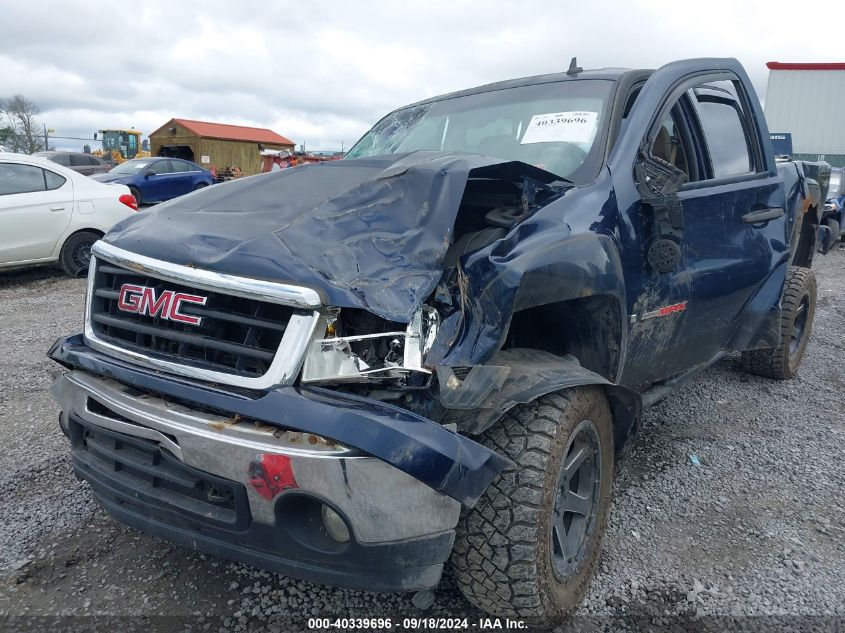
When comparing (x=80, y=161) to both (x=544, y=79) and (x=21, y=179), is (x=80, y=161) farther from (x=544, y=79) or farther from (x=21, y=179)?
(x=544, y=79)

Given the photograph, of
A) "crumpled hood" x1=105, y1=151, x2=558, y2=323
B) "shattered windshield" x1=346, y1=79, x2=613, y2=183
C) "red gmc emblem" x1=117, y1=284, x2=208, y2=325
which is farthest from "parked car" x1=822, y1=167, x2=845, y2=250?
"red gmc emblem" x1=117, y1=284, x2=208, y2=325

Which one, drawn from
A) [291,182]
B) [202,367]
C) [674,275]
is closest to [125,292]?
[202,367]

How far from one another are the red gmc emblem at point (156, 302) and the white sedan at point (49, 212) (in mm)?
5409

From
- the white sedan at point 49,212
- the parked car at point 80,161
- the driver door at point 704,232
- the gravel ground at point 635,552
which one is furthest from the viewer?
the parked car at point 80,161

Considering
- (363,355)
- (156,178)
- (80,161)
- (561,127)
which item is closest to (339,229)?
(363,355)

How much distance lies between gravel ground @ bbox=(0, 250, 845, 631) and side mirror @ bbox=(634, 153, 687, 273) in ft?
3.78

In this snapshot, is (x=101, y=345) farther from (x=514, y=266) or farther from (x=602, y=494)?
(x=602, y=494)

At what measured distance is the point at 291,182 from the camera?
231 centimetres

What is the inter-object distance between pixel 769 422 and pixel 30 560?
3.91 m

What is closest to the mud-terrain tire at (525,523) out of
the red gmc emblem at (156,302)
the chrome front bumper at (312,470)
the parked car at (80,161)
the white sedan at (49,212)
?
the chrome front bumper at (312,470)

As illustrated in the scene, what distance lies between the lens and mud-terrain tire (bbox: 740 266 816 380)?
4.32m

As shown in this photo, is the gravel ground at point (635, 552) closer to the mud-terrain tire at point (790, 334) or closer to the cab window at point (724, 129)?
the mud-terrain tire at point (790, 334)

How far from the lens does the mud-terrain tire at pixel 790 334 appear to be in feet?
14.2

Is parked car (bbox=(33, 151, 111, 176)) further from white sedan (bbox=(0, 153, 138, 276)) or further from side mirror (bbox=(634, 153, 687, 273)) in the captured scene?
side mirror (bbox=(634, 153, 687, 273))
